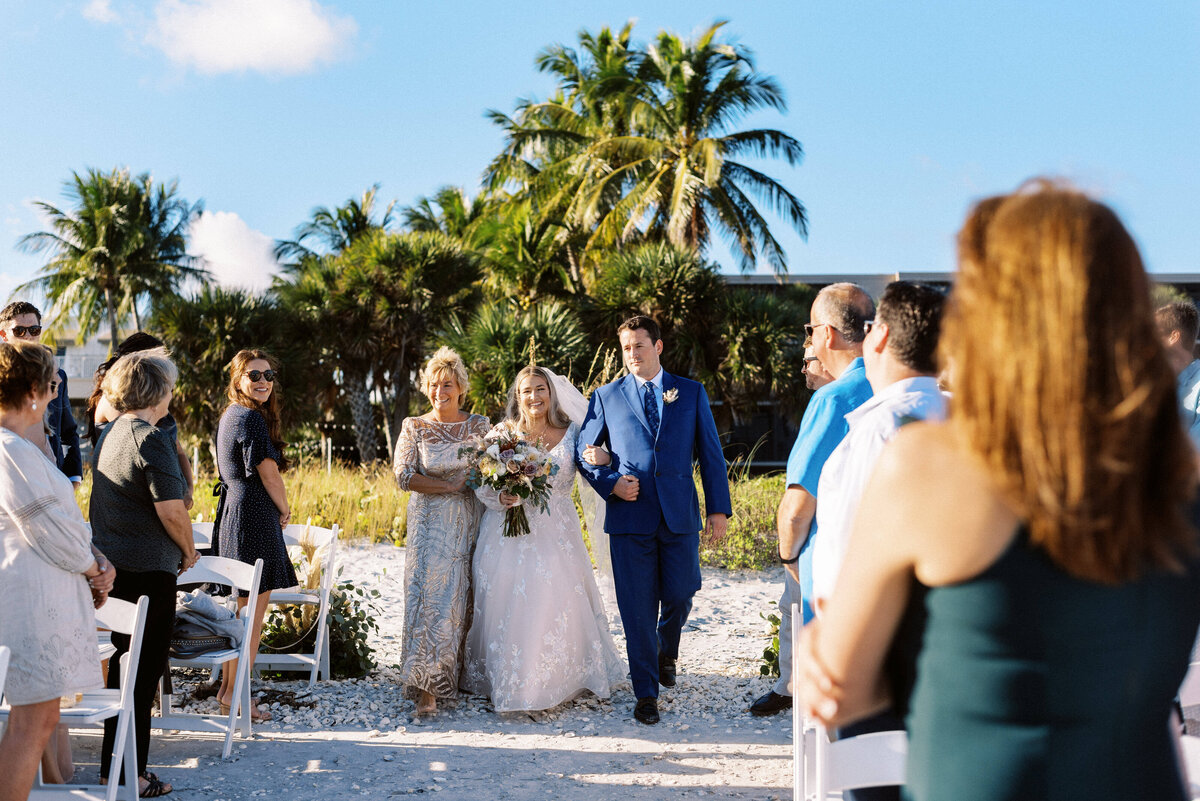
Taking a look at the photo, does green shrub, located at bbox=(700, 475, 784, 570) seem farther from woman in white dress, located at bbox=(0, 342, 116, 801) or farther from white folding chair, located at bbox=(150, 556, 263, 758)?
woman in white dress, located at bbox=(0, 342, 116, 801)

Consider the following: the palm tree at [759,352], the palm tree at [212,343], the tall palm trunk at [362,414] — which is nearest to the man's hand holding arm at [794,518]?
the palm tree at [759,352]

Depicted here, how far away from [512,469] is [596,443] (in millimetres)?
724

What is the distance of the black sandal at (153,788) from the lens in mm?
4105

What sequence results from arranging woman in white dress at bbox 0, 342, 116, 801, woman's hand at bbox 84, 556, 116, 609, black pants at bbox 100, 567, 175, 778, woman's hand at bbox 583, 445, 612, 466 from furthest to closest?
woman's hand at bbox 583, 445, 612, 466 < black pants at bbox 100, 567, 175, 778 < woman's hand at bbox 84, 556, 116, 609 < woman in white dress at bbox 0, 342, 116, 801

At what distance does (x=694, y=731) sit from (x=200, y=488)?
10.1 metres

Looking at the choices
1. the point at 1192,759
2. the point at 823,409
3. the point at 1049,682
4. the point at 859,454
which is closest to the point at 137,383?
the point at 823,409

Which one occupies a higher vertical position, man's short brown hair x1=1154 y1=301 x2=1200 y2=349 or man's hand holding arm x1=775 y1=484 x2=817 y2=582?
man's short brown hair x1=1154 y1=301 x2=1200 y2=349

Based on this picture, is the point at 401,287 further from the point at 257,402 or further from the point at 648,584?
the point at 648,584

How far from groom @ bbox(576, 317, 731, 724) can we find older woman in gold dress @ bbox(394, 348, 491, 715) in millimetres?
819

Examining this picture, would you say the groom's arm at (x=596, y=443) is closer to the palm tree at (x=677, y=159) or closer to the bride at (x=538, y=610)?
the bride at (x=538, y=610)

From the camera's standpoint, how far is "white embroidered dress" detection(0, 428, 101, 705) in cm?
313

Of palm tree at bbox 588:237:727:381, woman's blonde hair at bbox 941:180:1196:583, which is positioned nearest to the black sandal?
woman's blonde hair at bbox 941:180:1196:583

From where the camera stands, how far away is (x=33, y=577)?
3.18 meters

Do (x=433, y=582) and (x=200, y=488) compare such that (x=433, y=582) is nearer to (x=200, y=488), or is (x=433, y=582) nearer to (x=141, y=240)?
(x=200, y=488)
